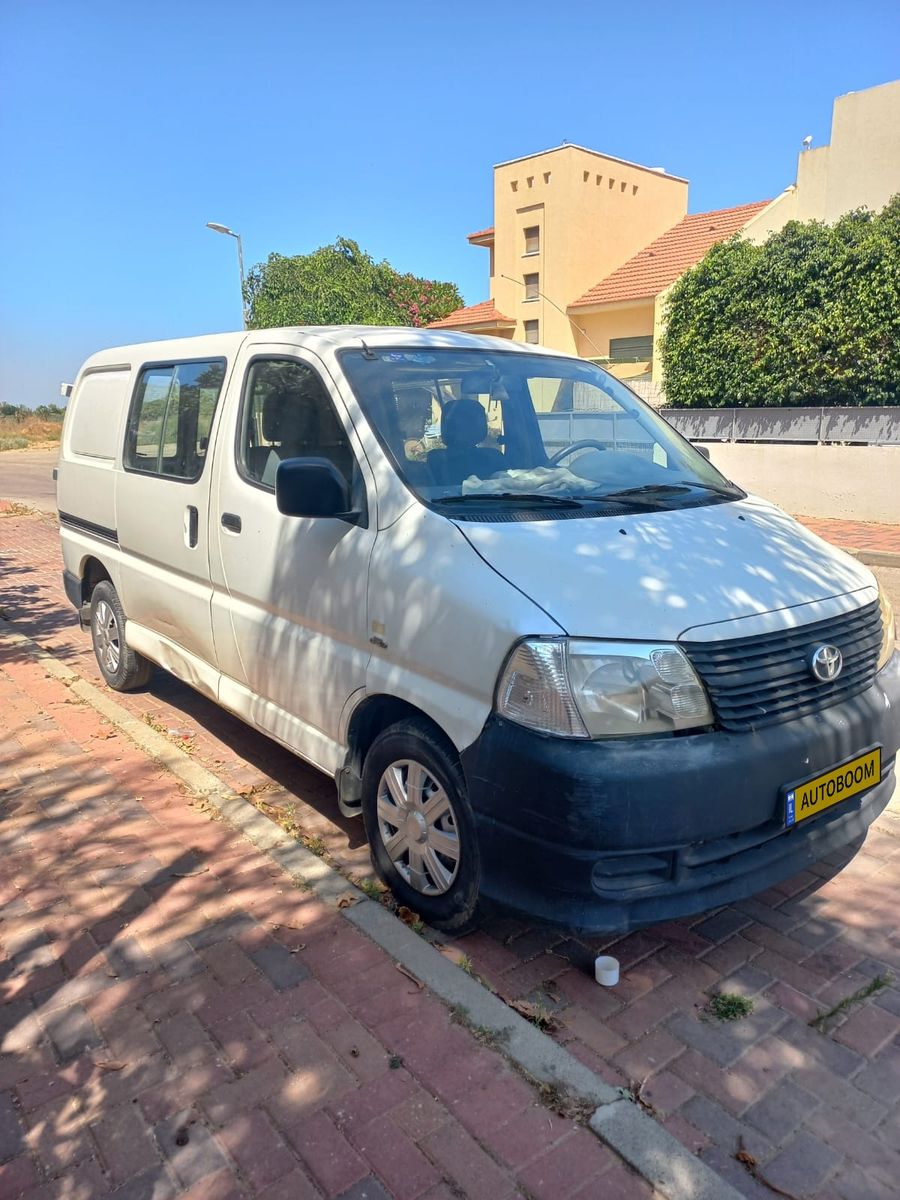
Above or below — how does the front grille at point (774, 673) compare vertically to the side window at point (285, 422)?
below

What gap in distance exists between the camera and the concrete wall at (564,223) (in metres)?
28.0

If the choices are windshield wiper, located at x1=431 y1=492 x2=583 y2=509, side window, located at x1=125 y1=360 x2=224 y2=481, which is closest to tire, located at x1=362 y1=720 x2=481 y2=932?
windshield wiper, located at x1=431 y1=492 x2=583 y2=509

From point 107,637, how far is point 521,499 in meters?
3.69

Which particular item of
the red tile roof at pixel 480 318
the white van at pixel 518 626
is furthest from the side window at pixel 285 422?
the red tile roof at pixel 480 318

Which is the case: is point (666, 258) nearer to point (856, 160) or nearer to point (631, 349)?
point (631, 349)

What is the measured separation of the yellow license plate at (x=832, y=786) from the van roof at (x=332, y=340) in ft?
7.85

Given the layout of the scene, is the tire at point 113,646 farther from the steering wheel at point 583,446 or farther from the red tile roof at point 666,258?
the red tile roof at point 666,258

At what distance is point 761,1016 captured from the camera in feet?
9.32

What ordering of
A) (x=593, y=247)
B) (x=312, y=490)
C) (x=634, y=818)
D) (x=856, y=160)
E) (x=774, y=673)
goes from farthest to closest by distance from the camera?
(x=593, y=247) < (x=856, y=160) < (x=312, y=490) < (x=774, y=673) < (x=634, y=818)

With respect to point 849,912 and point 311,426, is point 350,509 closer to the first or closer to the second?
point 311,426

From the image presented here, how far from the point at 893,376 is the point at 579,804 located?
51.0ft

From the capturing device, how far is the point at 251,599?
13.3 ft

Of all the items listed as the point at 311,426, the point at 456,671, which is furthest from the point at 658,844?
the point at 311,426

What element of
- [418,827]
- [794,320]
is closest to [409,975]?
[418,827]
